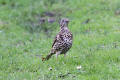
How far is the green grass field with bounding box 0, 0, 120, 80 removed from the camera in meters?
8.34

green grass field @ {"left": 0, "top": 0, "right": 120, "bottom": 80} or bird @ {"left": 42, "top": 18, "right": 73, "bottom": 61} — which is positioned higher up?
bird @ {"left": 42, "top": 18, "right": 73, "bottom": 61}

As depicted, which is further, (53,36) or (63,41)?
(53,36)

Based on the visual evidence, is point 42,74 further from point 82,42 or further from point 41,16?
point 41,16

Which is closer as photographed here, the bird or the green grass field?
the green grass field

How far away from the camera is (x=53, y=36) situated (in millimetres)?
13477

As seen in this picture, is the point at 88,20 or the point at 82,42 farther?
the point at 88,20

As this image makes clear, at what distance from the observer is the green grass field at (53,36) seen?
8344 millimetres

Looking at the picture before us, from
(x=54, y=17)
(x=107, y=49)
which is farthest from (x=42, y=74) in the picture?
(x=54, y=17)

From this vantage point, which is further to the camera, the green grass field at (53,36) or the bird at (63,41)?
the bird at (63,41)

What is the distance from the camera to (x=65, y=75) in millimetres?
8164

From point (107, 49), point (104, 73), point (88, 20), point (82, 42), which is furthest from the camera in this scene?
point (88, 20)

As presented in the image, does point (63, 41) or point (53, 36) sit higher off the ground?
point (63, 41)

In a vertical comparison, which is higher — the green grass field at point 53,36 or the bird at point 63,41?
the bird at point 63,41

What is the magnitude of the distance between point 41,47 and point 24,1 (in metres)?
6.75
